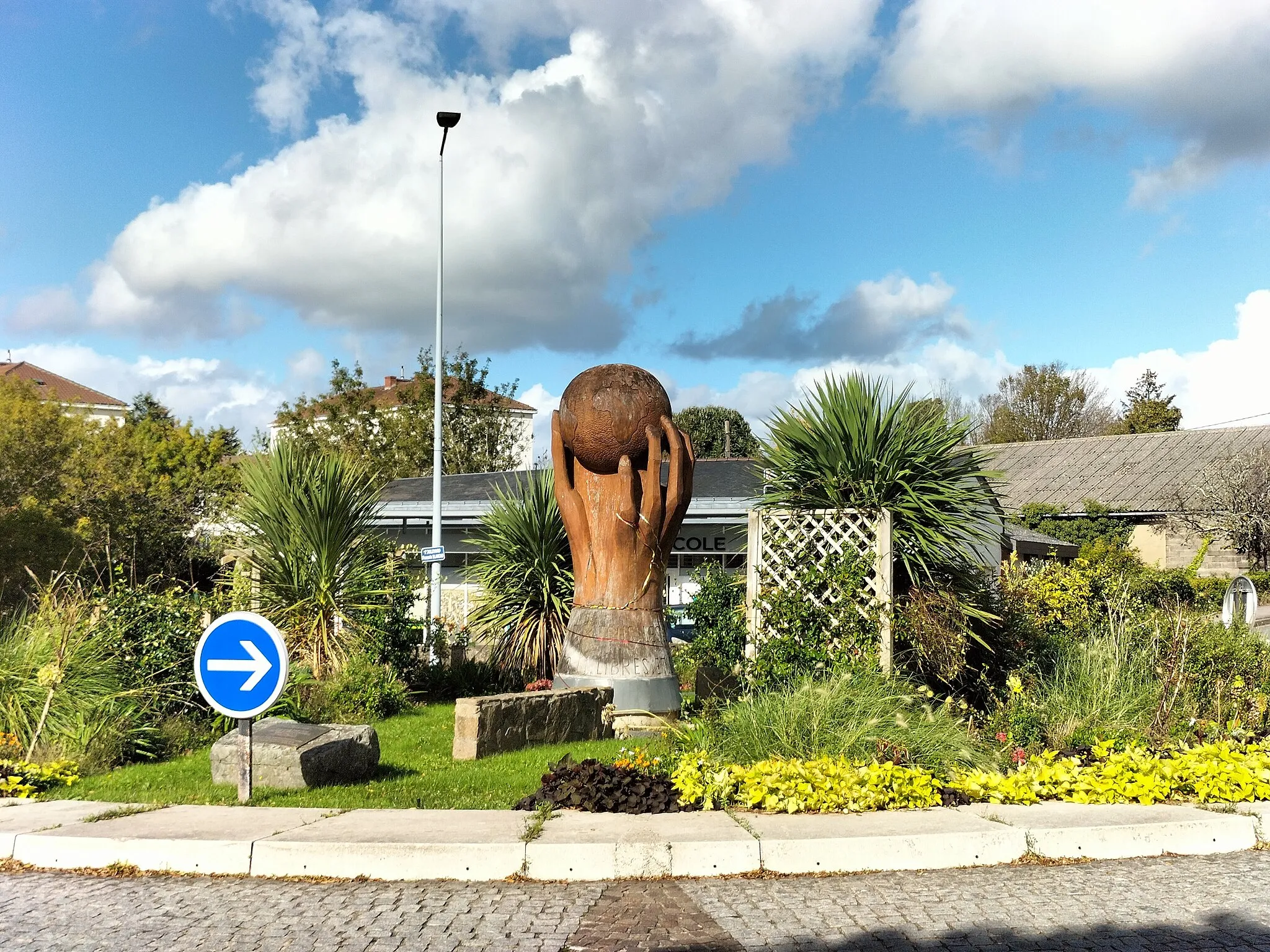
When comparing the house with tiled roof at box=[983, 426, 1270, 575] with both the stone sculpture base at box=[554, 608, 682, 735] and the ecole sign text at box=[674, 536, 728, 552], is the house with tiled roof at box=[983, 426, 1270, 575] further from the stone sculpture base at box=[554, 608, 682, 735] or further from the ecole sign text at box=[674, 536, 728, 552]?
the stone sculpture base at box=[554, 608, 682, 735]

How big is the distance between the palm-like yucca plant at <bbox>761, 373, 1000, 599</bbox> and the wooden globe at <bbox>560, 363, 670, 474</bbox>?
1.54 metres

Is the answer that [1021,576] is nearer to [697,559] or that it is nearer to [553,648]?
[553,648]

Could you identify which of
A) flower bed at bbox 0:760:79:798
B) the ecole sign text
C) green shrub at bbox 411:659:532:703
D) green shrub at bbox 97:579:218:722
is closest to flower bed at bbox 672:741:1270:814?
flower bed at bbox 0:760:79:798

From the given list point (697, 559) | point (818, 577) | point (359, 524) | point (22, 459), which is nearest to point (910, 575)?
point (818, 577)

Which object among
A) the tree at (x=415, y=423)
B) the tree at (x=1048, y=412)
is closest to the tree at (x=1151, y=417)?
the tree at (x=1048, y=412)

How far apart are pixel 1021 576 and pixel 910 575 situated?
19.8 ft

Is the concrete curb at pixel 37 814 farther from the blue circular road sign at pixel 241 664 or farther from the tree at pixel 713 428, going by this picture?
the tree at pixel 713 428

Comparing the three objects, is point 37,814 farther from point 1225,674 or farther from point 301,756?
point 1225,674

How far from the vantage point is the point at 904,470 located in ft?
31.1

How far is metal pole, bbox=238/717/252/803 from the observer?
6.52 metres

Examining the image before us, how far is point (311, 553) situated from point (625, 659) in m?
4.02

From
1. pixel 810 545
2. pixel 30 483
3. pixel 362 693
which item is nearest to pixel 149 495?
pixel 30 483

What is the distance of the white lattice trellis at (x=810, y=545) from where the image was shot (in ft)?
30.0

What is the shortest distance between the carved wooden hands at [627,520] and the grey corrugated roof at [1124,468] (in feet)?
89.9
